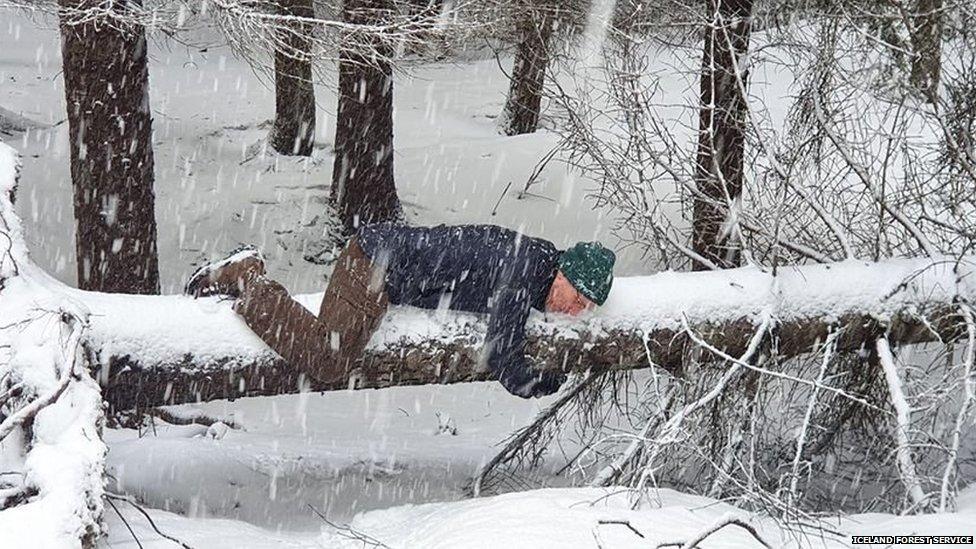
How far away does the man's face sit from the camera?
4836 mm

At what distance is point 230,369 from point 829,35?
3.74 metres

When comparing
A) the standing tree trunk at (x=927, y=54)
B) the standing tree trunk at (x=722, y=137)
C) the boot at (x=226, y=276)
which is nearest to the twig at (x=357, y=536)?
the boot at (x=226, y=276)

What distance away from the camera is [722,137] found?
6.58 metres

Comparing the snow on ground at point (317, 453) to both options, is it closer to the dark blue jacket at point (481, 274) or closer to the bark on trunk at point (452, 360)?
the bark on trunk at point (452, 360)

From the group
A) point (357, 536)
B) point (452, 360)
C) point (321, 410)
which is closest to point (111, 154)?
point (321, 410)

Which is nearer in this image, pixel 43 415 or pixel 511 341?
pixel 43 415

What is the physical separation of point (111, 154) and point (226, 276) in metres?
3.02

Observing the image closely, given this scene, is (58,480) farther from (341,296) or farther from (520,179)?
(520,179)

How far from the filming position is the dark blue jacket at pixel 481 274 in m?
4.72

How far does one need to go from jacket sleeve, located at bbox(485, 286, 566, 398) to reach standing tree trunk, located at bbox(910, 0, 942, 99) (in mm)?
2512

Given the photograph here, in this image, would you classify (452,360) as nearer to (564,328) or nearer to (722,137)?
(564,328)

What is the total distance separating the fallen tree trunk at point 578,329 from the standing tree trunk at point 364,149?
5327mm

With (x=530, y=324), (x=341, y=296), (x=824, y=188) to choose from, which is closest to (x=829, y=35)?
(x=824, y=188)

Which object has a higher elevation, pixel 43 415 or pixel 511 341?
pixel 511 341
